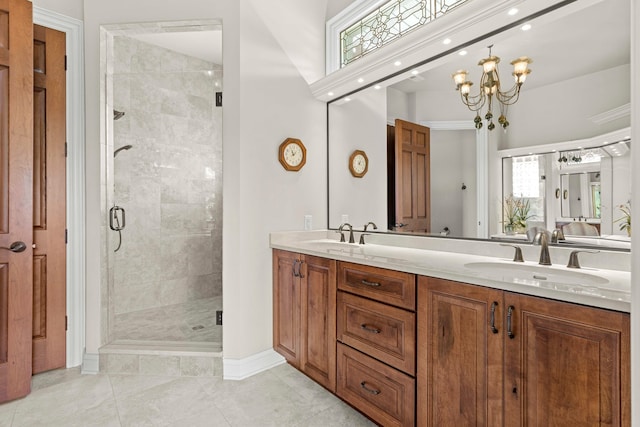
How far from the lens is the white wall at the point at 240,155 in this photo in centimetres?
239

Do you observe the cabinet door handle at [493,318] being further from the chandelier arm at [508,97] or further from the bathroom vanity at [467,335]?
the chandelier arm at [508,97]

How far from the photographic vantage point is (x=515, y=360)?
1182mm

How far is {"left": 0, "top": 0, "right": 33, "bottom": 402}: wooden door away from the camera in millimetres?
2018

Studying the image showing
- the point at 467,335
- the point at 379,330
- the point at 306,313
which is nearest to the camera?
the point at 467,335

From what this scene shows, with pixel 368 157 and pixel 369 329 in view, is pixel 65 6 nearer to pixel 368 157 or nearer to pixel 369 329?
pixel 368 157

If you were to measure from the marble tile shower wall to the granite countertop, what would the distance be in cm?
178

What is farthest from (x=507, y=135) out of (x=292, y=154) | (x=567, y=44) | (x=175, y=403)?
(x=175, y=403)

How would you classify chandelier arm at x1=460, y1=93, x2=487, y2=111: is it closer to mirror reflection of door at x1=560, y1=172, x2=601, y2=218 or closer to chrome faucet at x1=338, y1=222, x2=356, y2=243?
mirror reflection of door at x1=560, y1=172, x2=601, y2=218

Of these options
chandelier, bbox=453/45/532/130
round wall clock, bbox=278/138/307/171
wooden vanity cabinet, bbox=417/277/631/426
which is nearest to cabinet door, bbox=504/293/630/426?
wooden vanity cabinet, bbox=417/277/631/426

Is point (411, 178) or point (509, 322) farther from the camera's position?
point (411, 178)

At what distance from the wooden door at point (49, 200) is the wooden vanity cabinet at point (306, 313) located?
153 centimetres

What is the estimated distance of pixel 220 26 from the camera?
7.93ft

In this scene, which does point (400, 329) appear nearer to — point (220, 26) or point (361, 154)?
point (361, 154)

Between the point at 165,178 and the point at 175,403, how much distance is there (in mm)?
2424
